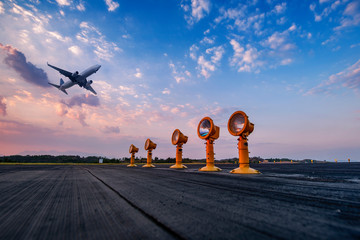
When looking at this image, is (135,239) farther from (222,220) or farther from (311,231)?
(311,231)

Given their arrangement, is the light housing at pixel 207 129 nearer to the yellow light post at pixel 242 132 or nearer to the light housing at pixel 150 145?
the yellow light post at pixel 242 132

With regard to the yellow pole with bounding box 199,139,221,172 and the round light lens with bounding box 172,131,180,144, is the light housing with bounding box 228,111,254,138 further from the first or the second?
the round light lens with bounding box 172,131,180,144

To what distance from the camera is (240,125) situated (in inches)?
320

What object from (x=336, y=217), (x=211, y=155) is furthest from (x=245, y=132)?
(x=336, y=217)

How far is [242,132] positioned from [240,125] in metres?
0.54

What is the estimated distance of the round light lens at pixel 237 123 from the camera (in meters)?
→ 8.10

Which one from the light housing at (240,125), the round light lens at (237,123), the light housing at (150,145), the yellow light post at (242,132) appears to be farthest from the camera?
the light housing at (150,145)

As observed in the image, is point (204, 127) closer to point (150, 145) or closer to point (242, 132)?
point (242, 132)

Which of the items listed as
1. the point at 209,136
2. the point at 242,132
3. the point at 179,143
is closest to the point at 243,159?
the point at 242,132

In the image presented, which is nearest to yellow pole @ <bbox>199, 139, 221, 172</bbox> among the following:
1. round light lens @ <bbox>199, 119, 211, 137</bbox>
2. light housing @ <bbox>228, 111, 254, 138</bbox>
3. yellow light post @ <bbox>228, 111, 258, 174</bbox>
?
round light lens @ <bbox>199, 119, 211, 137</bbox>

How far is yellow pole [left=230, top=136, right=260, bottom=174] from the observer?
7.29 m

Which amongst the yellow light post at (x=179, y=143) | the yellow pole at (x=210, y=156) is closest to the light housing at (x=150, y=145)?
the yellow light post at (x=179, y=143)

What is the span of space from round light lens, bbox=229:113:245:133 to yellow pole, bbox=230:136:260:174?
0.52 metres

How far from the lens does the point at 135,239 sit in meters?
0.96
